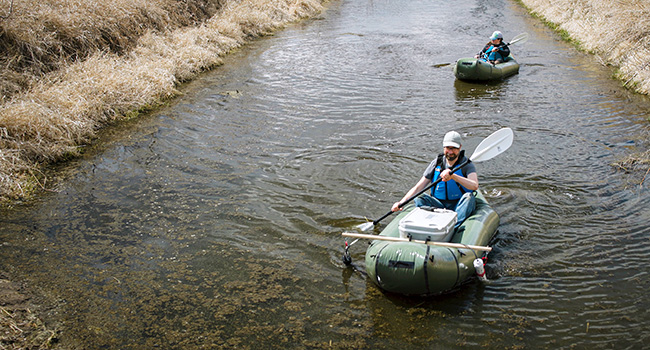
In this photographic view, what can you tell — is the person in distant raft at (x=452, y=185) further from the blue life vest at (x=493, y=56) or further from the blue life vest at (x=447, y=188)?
the blue life vest at (x=493, y=56)

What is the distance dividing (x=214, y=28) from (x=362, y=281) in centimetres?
1412

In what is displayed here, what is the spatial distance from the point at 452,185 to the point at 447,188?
0.23 feet

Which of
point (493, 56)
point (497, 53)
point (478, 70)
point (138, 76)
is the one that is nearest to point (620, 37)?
point (497, 53)

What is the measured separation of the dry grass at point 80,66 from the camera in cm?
854

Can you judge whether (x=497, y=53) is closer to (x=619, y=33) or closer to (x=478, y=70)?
(x=478, y=70)

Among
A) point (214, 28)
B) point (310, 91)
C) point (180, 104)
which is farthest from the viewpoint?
point (214, 28)

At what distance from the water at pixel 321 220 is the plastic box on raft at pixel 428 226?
0.61m

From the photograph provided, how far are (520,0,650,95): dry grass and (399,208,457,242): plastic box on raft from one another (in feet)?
29.0

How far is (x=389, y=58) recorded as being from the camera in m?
16.6

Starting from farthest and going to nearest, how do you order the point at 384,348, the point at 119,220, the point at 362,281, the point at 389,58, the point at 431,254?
1. the point at 389,58
2. the point at 119,220
3. the point at 362,281
4. the point at 431,254
5. the point at 384,348

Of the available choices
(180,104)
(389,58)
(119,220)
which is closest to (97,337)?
(119,220)

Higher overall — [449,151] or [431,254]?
[449,151]

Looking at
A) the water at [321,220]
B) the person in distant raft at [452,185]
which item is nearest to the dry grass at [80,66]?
the water at [321,220]

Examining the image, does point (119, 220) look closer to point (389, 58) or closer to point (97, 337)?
point (97, 337)
